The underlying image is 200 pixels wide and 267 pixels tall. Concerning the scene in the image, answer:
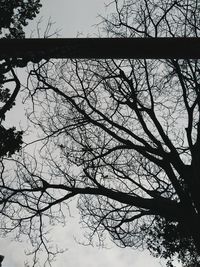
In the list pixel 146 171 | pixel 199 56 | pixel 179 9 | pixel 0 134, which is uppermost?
pixel 179 9

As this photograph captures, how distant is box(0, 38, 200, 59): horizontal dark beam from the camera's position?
11.5ft

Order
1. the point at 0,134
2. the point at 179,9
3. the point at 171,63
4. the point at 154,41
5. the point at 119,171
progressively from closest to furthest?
the point at 154,41
the point at 0,134
the point at 179,9
the point at 171,63
the point at 119,171

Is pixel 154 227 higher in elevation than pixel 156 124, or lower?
lower

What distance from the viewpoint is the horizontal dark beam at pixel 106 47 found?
3.50 meters

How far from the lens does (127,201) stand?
809cm

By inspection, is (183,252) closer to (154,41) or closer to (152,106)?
(152,106)

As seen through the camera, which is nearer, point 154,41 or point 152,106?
point 154,41

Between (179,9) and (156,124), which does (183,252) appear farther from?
(179,9)

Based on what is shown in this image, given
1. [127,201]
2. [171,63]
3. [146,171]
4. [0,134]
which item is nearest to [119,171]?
[146,171]

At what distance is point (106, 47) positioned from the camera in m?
3.65

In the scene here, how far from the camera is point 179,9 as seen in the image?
8.30 meters

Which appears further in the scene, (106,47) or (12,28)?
(12,28)

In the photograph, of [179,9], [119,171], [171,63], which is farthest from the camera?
[119,171]

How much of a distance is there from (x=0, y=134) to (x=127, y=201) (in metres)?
3.98
